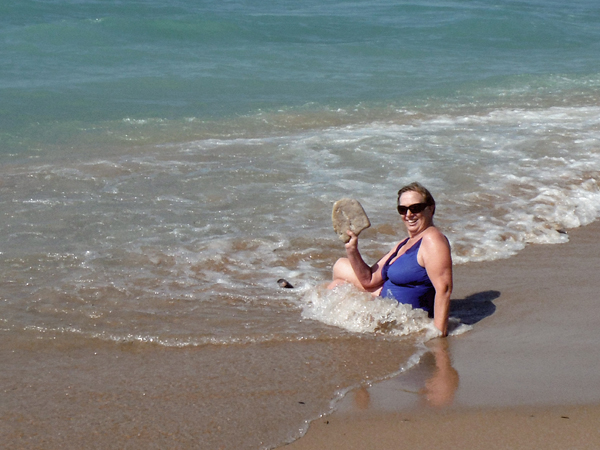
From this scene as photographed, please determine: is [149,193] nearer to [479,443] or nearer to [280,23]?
[479,443]

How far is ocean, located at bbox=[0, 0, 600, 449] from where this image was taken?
13.7 ft

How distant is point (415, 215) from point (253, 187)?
11.2 ft

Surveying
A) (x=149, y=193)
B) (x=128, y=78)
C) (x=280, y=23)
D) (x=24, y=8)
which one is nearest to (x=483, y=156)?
(x=149, y=193)

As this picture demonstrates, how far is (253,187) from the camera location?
7.62 metres

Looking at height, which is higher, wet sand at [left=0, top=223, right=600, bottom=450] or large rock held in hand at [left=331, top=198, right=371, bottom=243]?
large rock held in hand at [left=331, top=198, right=371, bottom=243]

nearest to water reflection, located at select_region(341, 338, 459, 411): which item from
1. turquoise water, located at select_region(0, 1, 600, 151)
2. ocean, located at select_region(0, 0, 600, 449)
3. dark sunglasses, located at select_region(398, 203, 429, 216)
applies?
ocean, located at select_region(0, 0, 600, 449)

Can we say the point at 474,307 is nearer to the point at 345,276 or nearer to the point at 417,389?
the point at 345,276

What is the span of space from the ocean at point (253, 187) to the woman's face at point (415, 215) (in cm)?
53

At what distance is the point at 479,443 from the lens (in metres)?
2.94

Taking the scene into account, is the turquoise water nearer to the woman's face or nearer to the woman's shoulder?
the woman's face

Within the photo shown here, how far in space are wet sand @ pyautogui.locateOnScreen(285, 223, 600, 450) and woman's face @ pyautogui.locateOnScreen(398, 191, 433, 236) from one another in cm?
65

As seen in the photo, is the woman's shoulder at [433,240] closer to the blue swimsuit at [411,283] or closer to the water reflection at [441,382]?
the blue swimsuit at [411,283]

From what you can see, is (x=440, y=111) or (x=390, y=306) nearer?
(x=390, y=306)

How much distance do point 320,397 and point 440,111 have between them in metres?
9.54
